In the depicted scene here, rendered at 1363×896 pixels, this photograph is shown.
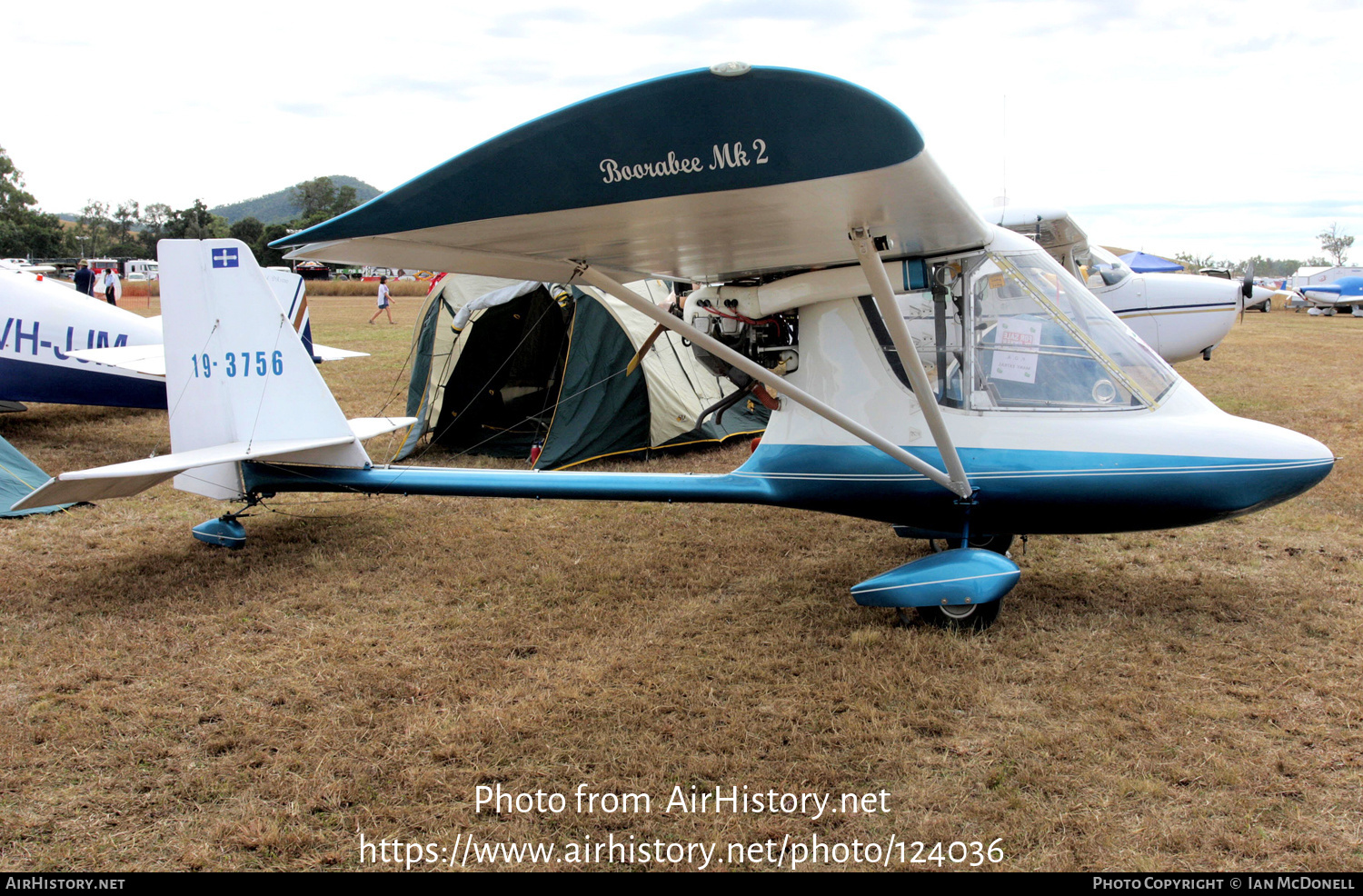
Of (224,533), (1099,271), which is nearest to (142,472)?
(224,533)

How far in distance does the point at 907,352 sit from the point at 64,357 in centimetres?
979

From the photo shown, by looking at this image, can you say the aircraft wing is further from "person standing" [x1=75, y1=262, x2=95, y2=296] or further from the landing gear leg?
"person standing" [x1=75, y1=262, x2=95, y2=296]

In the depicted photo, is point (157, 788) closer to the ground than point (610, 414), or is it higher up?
closer to the ground

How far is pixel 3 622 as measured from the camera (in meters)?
4.48

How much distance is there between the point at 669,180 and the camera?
2.80 m

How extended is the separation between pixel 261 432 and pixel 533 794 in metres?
3.41

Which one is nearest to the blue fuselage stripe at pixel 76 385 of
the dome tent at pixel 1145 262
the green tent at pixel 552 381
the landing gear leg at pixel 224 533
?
the green tent at pixel 552 381

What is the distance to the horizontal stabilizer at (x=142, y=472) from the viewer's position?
4145 mm

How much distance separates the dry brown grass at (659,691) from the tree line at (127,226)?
42528 mm

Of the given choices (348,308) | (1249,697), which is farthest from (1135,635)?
(348,308)

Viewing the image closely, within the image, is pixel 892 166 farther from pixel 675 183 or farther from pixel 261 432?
pixel 261 432

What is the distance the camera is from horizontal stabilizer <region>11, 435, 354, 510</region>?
4.14 meters

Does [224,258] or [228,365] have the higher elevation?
[224,258]

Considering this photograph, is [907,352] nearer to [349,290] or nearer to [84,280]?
[84,280]
